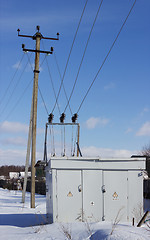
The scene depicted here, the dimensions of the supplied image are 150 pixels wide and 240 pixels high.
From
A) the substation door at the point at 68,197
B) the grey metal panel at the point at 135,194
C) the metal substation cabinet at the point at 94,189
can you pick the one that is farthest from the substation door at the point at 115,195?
the substation door at the point at 68,197

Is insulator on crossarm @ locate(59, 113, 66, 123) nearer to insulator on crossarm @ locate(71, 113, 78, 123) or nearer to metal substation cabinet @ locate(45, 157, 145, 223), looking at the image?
insulator on crossarm @ locate(71, 113, 78, 123)

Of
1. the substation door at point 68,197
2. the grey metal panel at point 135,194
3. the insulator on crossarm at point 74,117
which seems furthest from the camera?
the insulator on crossarm at point 74,117

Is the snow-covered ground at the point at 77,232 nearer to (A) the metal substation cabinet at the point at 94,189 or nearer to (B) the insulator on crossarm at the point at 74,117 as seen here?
(A) the metal substation cabinet at the point at 94,189

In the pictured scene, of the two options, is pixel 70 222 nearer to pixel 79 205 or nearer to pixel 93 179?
pixel 79 205

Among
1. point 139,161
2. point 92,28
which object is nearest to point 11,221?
point 139,161

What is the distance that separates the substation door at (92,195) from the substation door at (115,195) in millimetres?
167

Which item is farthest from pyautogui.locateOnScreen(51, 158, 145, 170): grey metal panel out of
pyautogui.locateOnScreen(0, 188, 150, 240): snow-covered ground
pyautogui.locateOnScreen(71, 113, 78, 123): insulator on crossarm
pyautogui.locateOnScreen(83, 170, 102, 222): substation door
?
pyautogui.locateOnScreen(71, 113, 78, 123): insulator on crossarm

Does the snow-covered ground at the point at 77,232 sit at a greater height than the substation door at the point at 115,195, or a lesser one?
lesser

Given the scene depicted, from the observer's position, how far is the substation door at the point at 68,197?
1137 cm

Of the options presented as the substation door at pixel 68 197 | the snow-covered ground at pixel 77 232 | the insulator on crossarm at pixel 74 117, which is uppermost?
the insulator on crossarm at pixel 74 117

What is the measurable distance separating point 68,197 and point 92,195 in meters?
0.78

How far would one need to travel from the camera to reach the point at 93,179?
11664 millimetres

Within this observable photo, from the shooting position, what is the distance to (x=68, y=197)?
37.6ft

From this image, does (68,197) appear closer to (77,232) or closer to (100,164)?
(100,164)
